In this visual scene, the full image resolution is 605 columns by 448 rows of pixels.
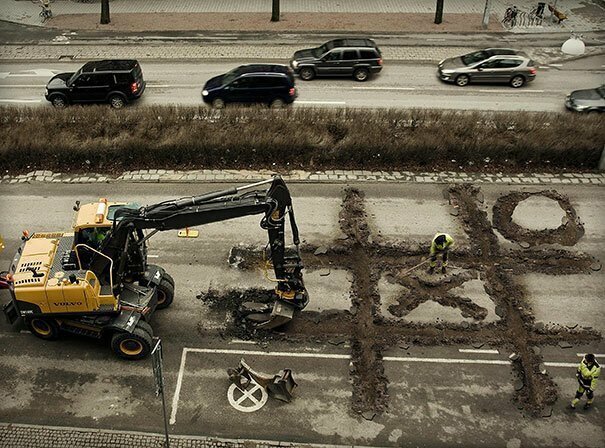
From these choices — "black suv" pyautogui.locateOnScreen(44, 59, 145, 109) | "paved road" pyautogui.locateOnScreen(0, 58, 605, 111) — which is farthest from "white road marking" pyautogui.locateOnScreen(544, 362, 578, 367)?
"black suv" pyautogui.locateOnScreen(44, 59, 145, 109)

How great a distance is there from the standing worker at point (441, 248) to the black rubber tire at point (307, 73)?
1454 cm

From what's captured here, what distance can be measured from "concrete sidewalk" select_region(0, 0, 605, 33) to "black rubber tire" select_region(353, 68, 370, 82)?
7.06 metres

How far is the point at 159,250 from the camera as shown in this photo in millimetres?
18797

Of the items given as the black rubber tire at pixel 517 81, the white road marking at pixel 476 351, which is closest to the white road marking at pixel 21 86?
the black rubber tire at pixel 517 81

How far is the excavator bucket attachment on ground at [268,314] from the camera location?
1578 cm

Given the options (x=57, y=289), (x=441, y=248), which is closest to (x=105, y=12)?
(x=57, y=289)

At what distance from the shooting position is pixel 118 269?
14.7 meters

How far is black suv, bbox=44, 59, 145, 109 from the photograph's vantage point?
87.5ft

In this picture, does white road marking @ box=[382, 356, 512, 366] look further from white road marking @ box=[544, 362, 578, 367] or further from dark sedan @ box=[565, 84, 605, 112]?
dark sedan @ box=[565, 84, 605, 112]

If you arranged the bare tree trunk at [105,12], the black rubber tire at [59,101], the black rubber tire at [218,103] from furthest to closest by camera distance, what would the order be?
the bare tree trunk at [105,12] < the black rubber tire at [59,101] < the black rubber tire at [218,103]

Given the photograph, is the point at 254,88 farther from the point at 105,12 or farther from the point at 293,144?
the point at 105,12

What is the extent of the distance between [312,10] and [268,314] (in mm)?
27489

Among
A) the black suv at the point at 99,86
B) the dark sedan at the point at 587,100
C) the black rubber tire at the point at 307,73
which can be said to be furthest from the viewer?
the black rubber tire at the point at 307,73

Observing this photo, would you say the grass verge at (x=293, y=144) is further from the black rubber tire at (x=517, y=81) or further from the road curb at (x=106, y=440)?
the road curb at (x=106, y=440)
